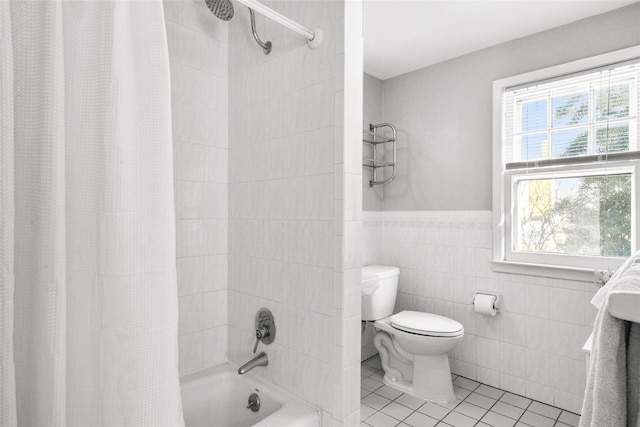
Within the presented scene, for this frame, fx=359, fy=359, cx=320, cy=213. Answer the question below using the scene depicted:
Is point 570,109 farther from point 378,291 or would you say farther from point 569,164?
point 378,291

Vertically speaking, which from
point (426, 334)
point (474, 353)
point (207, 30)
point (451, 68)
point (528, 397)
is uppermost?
point (451, 68)

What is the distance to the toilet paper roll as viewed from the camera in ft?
7.82

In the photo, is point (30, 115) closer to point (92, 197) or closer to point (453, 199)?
point (92, 197)

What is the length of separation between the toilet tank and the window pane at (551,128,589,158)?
1350 mm

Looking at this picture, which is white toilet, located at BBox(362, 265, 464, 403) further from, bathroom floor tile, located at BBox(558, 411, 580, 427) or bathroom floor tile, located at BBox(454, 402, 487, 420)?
bathroom floor tile, located at BBox(558, 411, 580, 427)

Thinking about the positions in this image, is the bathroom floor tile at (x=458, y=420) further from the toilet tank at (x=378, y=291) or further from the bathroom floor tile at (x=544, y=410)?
the toilet tank at (x=378, y=291)

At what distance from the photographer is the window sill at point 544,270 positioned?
2105 mm

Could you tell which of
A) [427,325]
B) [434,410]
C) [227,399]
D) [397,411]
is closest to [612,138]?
[427,325]

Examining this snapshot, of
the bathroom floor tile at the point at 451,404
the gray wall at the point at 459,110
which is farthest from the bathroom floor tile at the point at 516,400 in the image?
the gray wall at the point at 459,110

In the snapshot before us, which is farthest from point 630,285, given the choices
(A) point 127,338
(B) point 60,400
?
(B) point 60,400

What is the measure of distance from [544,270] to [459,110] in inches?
49.3

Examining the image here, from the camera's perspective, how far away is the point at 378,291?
260 centimetres

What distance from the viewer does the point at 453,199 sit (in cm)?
268

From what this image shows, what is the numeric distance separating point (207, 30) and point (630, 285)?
5.97 ft
